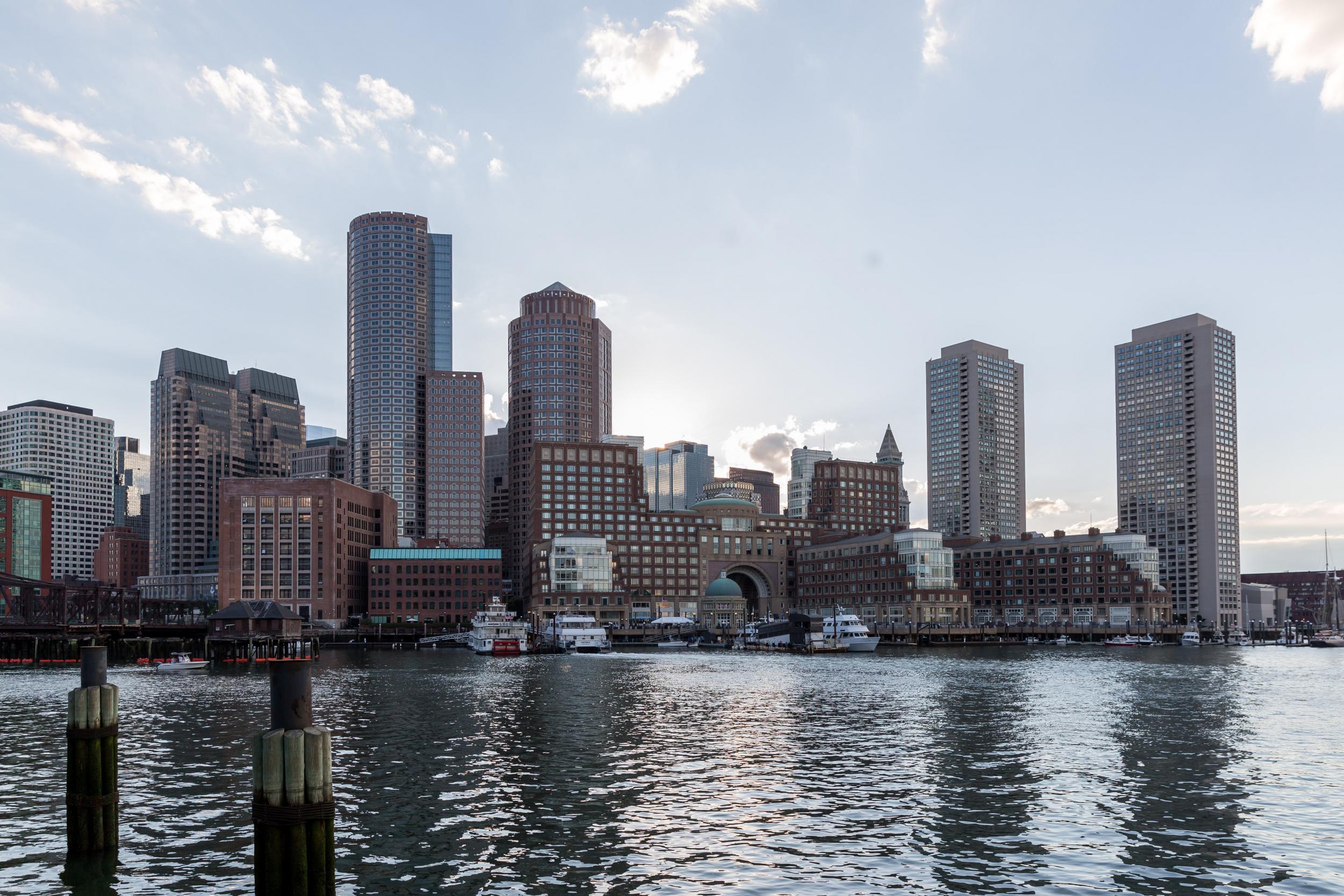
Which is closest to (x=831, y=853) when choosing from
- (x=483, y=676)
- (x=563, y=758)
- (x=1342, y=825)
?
(x=1342, y=825)

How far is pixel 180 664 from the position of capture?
145750 millimetres

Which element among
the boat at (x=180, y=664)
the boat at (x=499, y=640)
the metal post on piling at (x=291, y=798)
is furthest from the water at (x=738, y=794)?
the boat at (x=499, y=640)

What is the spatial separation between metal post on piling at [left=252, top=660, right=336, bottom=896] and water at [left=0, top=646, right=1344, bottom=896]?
9570 millimetres

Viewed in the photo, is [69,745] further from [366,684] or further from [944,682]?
[944,682]

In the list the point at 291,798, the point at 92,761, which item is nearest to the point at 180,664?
the point at 92,761

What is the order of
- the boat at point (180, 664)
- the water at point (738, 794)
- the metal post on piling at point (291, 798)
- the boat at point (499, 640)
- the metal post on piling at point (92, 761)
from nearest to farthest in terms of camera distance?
the metal post on piling at point (291, 798)
the water at point (738, 794)
the metal post on piling at point (92, 761)
the boat at point (180, 664)
the boat at point (499, 640)

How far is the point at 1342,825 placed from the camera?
123 ft

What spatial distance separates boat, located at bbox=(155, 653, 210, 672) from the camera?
141875 mm

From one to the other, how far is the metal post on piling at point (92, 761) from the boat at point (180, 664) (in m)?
117

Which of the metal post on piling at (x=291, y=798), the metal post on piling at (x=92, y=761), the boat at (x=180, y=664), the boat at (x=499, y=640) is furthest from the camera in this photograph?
the boat at (x=499, y=640)

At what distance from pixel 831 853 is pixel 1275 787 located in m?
23.6

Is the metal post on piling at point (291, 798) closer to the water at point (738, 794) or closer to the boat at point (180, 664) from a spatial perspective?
the water at point (738, 794)

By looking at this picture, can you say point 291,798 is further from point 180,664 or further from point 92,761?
point 180,664

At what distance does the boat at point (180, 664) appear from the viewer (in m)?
142
